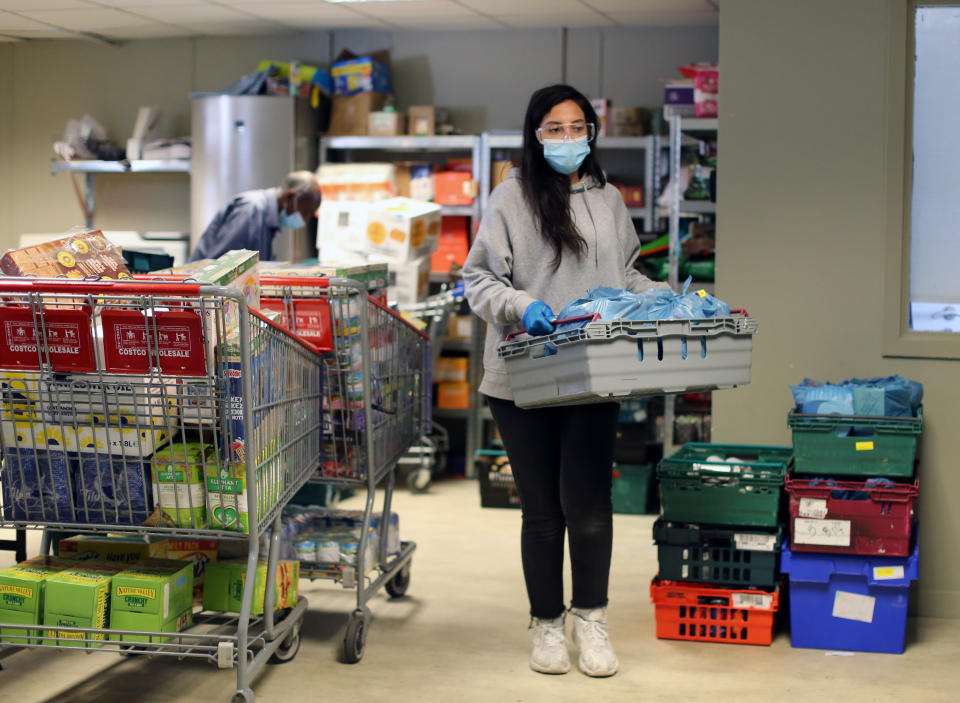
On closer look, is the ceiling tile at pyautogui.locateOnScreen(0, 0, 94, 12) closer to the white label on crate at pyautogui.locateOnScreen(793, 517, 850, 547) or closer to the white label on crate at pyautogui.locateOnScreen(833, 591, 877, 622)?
the white label on crate at pyautogui.locateOnScreen(793, 517, 850, 547)

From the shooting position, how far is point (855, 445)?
3627mm

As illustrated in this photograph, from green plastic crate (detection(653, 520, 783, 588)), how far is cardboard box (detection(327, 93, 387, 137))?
4266 millimetres

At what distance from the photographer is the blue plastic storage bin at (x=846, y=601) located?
358cm

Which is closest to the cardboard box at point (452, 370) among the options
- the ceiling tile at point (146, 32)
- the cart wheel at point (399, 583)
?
the cart wheel at point (399, 583)

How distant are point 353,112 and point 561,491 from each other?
4.55 meters

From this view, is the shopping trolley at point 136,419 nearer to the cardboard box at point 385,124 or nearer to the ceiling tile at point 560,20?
the cardboard box at point 385,124

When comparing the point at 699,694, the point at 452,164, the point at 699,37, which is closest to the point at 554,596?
the point at 699,694

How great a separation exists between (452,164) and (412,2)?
40.7 inches

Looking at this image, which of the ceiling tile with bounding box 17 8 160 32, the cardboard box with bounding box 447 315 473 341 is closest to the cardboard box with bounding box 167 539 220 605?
the cardboard box with bounding box 447 315 473 341

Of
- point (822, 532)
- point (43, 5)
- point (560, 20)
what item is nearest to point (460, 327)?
point (560, 20)

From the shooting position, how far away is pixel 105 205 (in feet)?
27.2

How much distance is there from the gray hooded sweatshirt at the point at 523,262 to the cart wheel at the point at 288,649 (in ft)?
3.13

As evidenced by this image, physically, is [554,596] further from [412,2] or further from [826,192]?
[412,2]

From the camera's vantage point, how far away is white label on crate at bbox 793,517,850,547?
3586mm
